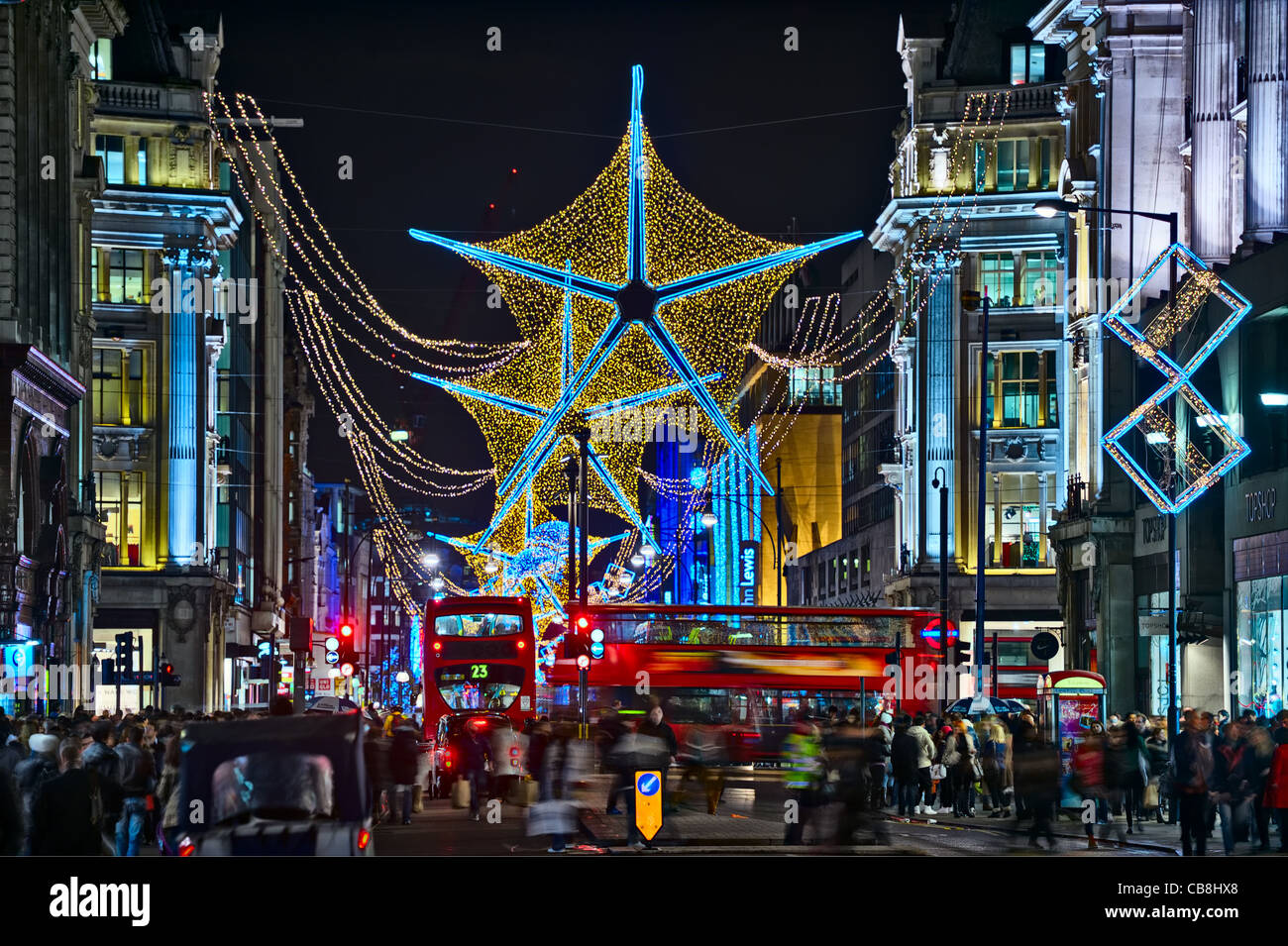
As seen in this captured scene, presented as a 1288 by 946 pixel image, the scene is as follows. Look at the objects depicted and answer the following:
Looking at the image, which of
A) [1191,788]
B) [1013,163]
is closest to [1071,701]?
[1191,788]

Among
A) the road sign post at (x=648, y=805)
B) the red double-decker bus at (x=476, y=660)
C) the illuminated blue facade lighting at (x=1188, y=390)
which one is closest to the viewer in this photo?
the road sign post at (x=648, y=805)

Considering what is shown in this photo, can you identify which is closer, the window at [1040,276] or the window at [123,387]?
the window at [123,387]

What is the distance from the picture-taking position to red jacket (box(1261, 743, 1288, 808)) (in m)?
24.0

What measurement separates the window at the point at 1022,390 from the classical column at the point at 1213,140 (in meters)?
25.7

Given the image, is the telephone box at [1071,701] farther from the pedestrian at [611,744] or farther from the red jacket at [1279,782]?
the red jacket at [1279,782]

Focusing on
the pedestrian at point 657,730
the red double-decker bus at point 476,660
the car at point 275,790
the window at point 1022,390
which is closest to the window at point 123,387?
the window at point 1022,390

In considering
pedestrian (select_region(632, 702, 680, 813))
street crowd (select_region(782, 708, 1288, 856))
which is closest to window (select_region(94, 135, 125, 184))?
street crowd (select_region(782, 708, 1288, 856))

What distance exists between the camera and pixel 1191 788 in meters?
24.5

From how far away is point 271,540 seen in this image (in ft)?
377

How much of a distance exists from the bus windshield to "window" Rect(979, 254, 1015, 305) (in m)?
35.4

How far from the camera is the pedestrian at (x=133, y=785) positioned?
23.0 metres

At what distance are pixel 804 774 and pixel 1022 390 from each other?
55405 millimetres
